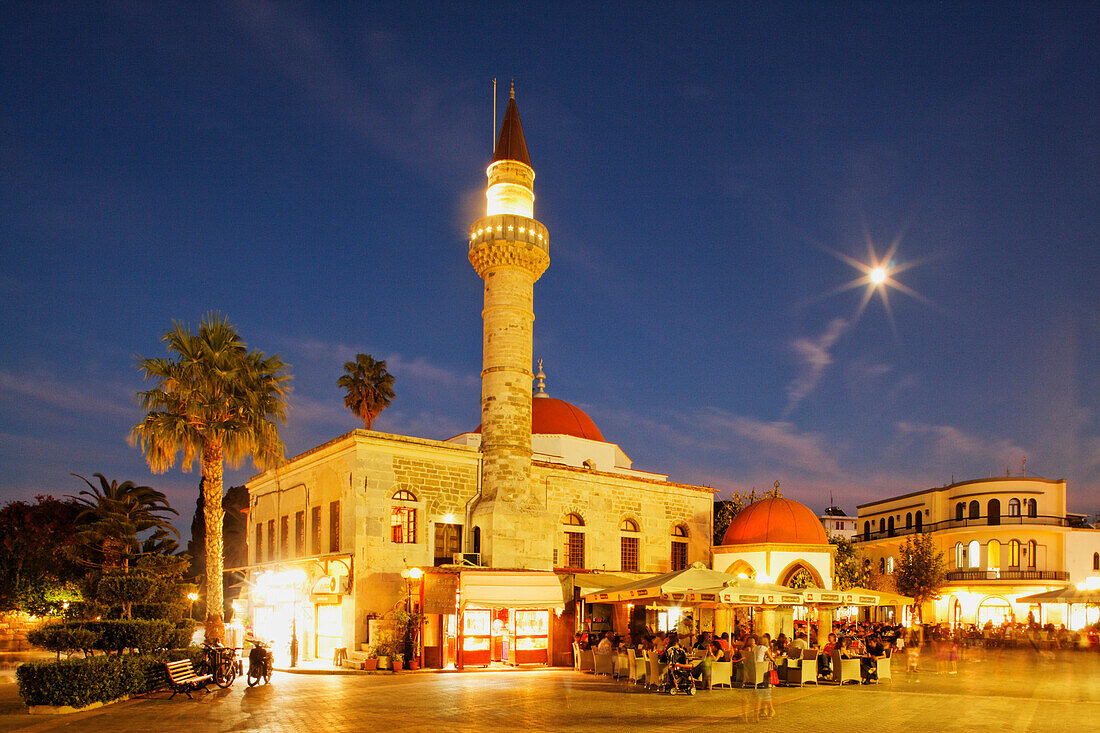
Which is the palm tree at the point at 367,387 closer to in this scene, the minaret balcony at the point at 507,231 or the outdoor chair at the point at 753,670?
the minaret balcony at the point at 507,231

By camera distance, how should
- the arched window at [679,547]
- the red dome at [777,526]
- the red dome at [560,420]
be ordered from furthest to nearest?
the red dome at [560,420], the arched window at [679,547], the red dome at [777,526]

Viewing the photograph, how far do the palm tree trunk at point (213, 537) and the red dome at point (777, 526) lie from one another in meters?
17.9

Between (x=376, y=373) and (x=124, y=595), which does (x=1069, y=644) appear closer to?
(x=376, y=373)

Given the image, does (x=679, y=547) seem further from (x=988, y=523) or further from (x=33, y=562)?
(x=988, y=523)

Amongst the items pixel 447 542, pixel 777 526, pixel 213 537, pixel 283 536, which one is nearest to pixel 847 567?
pixel 777 526

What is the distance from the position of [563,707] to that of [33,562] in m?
22.4

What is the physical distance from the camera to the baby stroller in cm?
1726

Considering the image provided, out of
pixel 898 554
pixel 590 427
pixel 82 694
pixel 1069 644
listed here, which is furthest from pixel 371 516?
pixel 898 554

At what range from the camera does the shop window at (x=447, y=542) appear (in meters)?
26.1

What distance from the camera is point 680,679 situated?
17.3m

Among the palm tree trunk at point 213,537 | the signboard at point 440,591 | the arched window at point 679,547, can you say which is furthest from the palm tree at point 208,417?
the arched window at point 679,547

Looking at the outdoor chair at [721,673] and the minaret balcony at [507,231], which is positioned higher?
the minaret balcony at [507,231]

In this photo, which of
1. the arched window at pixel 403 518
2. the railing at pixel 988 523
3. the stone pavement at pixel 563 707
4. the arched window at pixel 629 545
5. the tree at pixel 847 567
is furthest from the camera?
the railing at pixel 988 523

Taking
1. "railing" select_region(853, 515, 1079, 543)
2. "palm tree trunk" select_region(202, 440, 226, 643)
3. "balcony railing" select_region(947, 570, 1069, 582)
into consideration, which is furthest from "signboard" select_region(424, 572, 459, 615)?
"railing" select_region(853, 515, 1079, 543)
